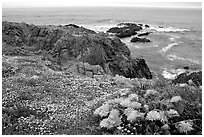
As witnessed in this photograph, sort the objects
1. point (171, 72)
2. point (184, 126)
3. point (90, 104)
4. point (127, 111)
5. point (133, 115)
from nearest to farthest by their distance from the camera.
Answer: point (184, 126), point (133, 115), point (127, 111), point (90, 104), point (171, 72)

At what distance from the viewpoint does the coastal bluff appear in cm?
1891

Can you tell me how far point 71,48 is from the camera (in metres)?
19.5

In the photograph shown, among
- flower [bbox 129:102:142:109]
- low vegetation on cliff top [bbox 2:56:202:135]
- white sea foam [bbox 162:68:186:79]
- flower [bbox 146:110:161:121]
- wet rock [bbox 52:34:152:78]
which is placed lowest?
white sea foam [bbox 162:68:186:79]

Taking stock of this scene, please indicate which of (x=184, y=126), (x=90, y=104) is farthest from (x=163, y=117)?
(x=90, y=104)

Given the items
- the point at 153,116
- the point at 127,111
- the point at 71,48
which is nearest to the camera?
the point at 153,116

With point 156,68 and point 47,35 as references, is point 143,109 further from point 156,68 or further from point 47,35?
point 156,68

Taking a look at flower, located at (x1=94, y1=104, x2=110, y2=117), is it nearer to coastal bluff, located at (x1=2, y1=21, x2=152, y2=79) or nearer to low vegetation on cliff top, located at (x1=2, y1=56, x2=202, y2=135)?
low vegetation on cliff top, located at (x1=2, y1=56, x2=202, y2=135)

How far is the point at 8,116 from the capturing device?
25.1ft

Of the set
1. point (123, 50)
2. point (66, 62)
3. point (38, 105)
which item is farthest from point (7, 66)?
point (123, 50)

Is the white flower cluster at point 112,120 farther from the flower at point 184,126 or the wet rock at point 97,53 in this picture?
the wet rock at point 97,53

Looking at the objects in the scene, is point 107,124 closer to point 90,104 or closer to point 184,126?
point 184,126

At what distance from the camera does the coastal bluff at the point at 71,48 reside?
18906mm

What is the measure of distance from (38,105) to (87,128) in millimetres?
2373

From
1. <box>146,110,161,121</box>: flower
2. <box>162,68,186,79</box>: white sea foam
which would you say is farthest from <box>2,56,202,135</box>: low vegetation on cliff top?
<box>162,68,186,79</box>: white sea foam
